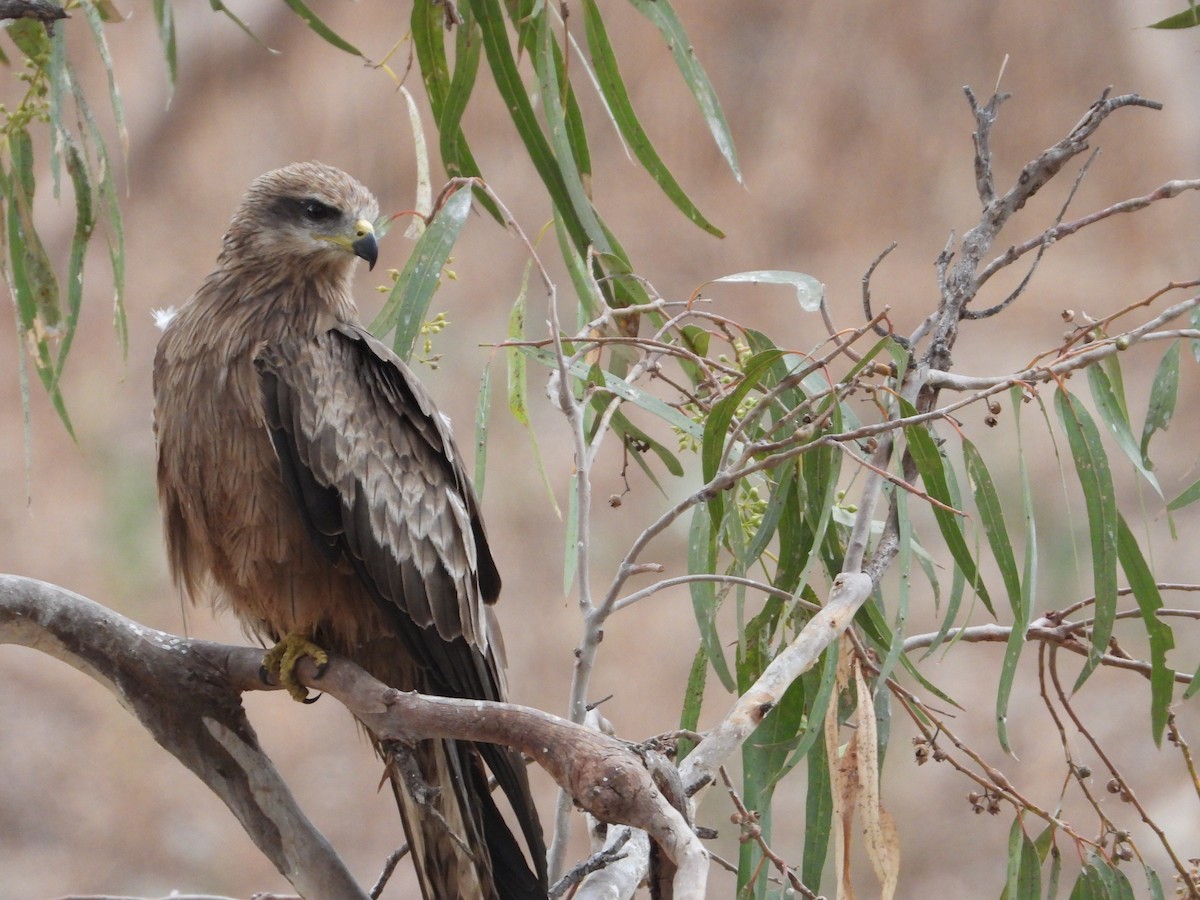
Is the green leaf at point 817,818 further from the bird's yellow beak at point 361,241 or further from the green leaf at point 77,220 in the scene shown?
the green leaf at point 77,220

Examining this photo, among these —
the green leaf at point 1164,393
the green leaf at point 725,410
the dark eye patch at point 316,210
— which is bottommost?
the green leaf at point 725,410

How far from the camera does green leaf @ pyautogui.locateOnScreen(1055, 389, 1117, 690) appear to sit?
182 centimetres

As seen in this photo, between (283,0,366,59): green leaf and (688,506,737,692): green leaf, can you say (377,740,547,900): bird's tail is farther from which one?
(283,0,366,59): green leaf

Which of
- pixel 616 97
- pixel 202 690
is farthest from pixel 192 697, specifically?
pixel 616 97

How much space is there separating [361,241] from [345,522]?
1.84 feet

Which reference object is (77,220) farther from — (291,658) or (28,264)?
(291,658)

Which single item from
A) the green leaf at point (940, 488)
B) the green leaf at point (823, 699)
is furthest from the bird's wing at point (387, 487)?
the green leaf at point (940, 488)

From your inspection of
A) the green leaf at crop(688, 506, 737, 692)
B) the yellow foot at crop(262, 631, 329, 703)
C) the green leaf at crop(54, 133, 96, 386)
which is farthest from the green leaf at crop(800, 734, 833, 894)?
the green leaf at crop(54, 133, 96, 386)

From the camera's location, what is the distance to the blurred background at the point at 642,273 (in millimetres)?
7070

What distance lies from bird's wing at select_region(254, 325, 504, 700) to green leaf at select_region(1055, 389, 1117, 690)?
964 millimetres

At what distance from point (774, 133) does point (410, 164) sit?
7.50ft

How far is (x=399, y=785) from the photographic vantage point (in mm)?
2084

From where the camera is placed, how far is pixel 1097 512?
6.28ft

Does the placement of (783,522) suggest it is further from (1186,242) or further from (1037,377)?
(1186,242)
